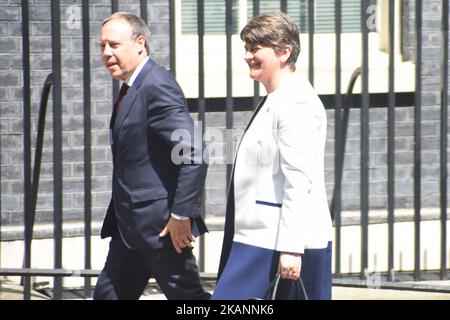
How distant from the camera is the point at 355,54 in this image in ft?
30.9

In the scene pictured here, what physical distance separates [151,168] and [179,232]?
1.04 ft

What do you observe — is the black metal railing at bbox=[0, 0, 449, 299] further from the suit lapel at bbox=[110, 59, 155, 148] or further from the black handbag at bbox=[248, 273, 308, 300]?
the black handbag at bbox=[248, 273, 308, 300]

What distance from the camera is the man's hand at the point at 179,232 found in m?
6.07

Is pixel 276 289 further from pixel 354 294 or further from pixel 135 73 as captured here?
pixel 354 294

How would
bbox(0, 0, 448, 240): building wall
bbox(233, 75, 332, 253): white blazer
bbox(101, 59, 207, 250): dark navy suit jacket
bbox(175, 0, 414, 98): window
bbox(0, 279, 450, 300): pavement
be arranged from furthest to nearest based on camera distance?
bbox(175, 0, 414, 98): window < bbox(0, 0, 448, 240): building wall < bbox(0, 279, 450, 300): pavement < bbox(101, 59, 207, 250): dark navy suit jacket < bbox(233, 75, 332, 253): white blazer

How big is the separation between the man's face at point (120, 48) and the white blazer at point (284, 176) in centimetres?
76

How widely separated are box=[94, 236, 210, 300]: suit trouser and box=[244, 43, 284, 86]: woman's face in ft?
3.14

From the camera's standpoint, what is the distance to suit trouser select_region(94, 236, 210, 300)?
20.3 ft

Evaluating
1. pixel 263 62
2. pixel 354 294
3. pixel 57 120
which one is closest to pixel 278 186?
pixel 263 62

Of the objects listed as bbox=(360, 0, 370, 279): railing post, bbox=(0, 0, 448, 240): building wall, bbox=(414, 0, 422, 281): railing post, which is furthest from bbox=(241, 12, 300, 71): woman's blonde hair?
bbox=(0, 0, 448, 240): building wall

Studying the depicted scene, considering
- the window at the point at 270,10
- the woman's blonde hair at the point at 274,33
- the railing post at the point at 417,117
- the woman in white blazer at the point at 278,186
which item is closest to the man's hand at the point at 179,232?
the woman in white blazer at the point at 278,186

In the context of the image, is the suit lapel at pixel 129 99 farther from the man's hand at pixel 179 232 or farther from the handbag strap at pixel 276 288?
the handbag strap at pixel 276 288

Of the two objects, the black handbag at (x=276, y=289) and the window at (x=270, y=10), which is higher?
the window at (x=270, y=10)

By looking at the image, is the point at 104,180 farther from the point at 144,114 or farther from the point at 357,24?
the point at 144,114
